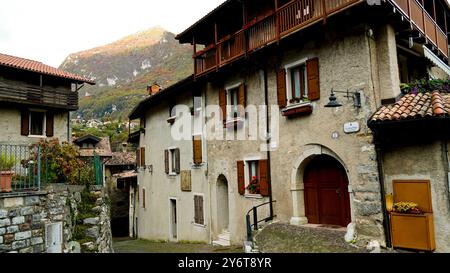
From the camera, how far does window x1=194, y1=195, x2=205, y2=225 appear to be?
1506cm

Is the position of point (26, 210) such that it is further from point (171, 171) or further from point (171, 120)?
point (171, 171)

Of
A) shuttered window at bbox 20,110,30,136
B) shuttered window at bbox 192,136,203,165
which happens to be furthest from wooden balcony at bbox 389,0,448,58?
shuttered window at bbox 20,110,30,136

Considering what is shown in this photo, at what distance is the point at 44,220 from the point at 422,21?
11933 millimetres

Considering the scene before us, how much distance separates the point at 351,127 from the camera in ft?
28.6

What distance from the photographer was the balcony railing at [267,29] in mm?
8963

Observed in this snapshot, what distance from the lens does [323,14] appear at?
864 cm

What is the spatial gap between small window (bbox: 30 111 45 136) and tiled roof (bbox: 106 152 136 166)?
1027cm

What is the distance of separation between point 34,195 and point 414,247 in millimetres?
9199

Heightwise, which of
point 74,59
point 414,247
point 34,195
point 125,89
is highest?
point 74,59

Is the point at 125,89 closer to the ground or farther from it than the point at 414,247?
farther from it

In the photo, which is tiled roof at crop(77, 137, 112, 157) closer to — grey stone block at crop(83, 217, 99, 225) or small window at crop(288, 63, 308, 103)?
grey stone block at crop(83, 217, 99, 225)
